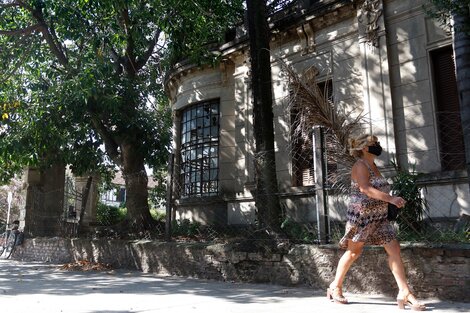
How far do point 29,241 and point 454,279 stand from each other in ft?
38.1

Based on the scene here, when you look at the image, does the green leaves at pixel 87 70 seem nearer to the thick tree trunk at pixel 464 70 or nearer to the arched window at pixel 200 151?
the arched window at pixel 200 151

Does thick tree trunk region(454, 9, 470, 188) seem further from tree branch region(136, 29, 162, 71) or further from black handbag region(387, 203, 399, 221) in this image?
tree branch region(136, 29, 162, 71)

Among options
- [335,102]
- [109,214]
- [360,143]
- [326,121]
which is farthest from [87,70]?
[109,214]

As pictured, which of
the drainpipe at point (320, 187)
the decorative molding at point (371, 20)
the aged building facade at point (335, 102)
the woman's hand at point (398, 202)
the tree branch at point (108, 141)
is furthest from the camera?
the tree branch at point (108, 141)

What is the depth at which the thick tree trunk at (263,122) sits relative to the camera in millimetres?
7215

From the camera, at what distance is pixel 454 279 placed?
5.09 metres

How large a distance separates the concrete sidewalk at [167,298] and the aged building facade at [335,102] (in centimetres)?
161

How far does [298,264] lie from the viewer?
6.44 m

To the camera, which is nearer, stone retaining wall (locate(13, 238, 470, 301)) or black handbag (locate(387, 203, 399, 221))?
black handbag (locate(387, 203, 399, 221))

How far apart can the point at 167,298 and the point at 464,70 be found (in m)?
4.39

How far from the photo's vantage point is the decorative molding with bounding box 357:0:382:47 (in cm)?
927

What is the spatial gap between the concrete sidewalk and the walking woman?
0.40m

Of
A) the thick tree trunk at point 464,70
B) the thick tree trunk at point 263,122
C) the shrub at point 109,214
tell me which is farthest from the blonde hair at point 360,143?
the shrub at point 109,214

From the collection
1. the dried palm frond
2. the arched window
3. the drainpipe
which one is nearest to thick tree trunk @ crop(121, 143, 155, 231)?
the arched window
